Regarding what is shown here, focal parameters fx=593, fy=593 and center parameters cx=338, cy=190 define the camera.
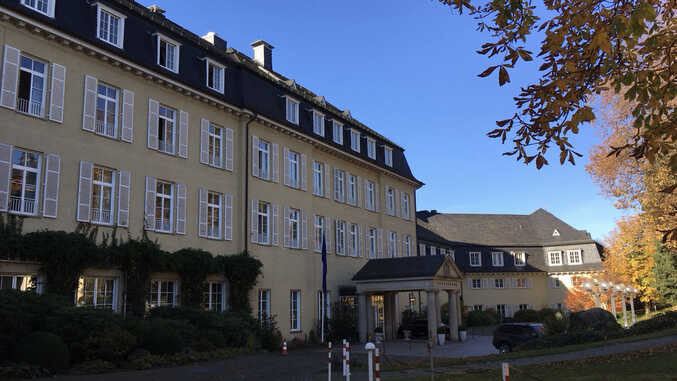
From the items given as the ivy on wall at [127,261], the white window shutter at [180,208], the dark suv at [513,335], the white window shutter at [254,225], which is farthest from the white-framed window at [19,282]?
the dark suv at [513,335]

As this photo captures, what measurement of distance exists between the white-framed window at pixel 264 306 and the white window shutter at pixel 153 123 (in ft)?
27.2

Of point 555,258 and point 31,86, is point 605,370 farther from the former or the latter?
point 555,258

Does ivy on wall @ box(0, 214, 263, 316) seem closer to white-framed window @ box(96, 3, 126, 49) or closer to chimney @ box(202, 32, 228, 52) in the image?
white-framed window @ box(96, 3, 126, 49)

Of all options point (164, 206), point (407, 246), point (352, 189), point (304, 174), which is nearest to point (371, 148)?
point (352, 189)

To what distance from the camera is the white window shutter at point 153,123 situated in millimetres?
21781

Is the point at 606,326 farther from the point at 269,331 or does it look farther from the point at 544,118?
the point at 544,118

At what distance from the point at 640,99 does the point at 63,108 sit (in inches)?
678

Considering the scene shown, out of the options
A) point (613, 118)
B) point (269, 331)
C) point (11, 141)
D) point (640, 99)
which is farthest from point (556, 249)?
point (640, 99)

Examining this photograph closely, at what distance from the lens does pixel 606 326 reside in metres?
25.4

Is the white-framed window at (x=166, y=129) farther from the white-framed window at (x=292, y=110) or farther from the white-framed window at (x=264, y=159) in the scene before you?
the white-framed window at (x=292, y=110)

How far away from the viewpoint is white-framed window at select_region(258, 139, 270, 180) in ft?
89.6

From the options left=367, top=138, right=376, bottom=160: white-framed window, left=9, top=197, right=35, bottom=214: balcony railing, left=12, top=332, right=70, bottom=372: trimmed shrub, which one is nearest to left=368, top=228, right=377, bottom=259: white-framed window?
left=367, top=138, right=376, bottom=160: white-framed window

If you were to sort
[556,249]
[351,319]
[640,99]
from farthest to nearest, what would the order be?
1. [556,249]
2. [351,319]
3. [640,99]

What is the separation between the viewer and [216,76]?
25453 mm
